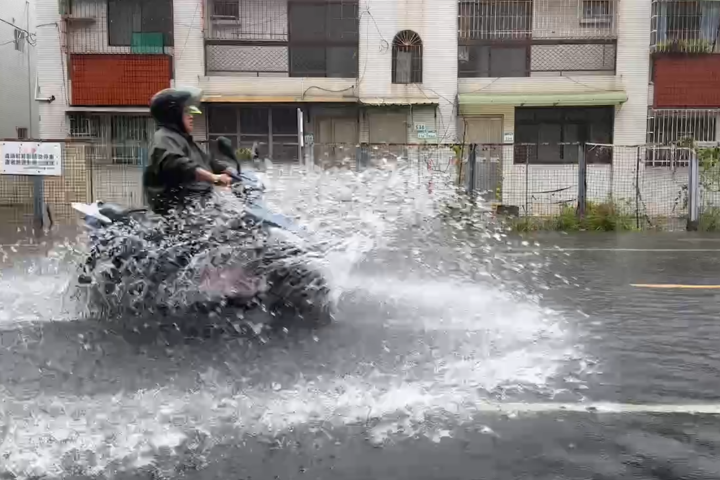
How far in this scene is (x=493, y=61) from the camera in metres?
22.3

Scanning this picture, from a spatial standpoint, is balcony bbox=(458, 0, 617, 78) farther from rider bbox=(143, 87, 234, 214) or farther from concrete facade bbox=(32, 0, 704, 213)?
rider bbox=(143, 87, 234, 214)

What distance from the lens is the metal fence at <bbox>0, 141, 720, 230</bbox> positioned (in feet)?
55.3

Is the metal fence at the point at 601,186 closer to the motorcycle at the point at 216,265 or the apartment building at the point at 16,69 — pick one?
the motorcycle at the point at 216,265

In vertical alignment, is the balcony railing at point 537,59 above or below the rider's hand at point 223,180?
above

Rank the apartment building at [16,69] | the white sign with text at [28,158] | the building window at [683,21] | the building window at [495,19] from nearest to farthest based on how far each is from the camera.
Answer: the white sign with text at [28,158]
the building window at [683,21]
the building window at [495,19]
the apartment building at [16,69]

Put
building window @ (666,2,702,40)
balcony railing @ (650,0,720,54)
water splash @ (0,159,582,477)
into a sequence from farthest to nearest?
building window @ (666,2,702,40)
balcony railing @ (650,0,720,54)
water splash @ (0,159,582,477)

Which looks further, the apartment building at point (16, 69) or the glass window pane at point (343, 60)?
the apartment building at point (16, 69)

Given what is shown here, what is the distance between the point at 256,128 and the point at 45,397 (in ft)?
61.0

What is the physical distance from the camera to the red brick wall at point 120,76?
21500mm

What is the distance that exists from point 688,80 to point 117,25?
1571cm

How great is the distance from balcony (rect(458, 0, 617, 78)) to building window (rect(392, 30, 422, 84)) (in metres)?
1.18

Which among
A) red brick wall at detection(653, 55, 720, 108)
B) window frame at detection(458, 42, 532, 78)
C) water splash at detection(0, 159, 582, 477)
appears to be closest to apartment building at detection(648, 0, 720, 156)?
red brick wall at detection(653, 55, 720, 108)

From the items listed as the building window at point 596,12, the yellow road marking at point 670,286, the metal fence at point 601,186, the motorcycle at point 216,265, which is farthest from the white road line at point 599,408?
the building window at point 596,12

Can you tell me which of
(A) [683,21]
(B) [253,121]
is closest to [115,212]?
(B) [253,121]
